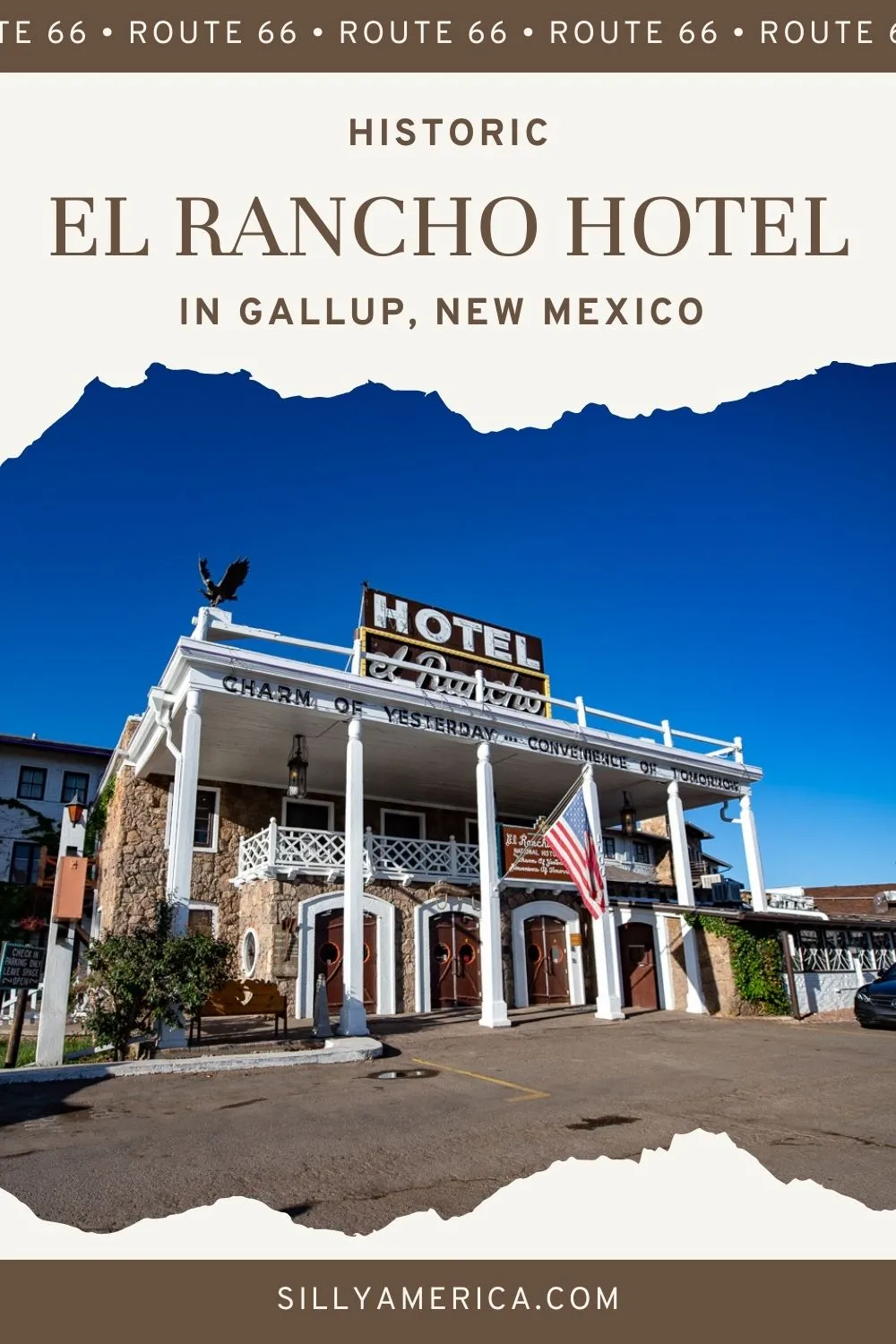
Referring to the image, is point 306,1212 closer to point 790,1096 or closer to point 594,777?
point 790,1096

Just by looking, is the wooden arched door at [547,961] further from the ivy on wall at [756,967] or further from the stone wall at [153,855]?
the stone wall at [153,855]

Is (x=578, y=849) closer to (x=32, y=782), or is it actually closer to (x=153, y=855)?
(x=153, y=855)

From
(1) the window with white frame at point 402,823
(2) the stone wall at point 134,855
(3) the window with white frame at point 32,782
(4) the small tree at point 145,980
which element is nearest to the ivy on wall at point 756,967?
(1) the window with white frame at point 402,823

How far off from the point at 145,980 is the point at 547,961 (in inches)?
498

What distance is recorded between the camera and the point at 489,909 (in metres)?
17.0

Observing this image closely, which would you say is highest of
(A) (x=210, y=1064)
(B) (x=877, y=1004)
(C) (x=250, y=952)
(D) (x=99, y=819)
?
(D) (x=99, y=819)

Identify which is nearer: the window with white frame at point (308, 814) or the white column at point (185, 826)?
the white column at point (185, 826)

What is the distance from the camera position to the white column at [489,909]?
16.3m

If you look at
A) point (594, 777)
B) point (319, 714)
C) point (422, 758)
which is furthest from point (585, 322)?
point (594, 777)

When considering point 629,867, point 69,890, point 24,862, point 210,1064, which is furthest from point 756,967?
point 24,862

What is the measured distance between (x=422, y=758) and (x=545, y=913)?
5.71m

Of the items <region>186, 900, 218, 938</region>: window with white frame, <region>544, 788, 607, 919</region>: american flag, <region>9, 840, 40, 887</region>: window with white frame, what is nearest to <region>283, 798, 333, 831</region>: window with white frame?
<region>186, 900, 218, 938</region>: window with white frame

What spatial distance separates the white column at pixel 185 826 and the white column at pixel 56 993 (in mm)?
1641

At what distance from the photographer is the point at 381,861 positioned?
63.2 ft
